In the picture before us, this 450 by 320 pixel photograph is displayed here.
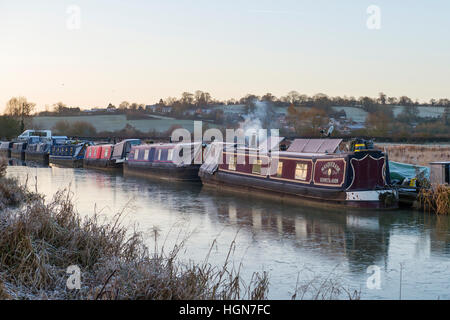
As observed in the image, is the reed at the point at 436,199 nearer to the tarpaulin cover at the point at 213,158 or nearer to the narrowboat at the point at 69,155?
the tarpaulin cover at the point at 213,158

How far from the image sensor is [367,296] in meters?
7.88

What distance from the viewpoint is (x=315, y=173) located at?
57.9 feet

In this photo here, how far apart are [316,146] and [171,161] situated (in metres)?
10.1

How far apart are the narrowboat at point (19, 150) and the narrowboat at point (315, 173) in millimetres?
35565

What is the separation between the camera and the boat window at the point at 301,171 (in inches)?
715

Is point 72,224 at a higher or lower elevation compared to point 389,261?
higher

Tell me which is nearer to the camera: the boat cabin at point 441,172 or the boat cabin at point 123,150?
the boat cabin at point 441,172

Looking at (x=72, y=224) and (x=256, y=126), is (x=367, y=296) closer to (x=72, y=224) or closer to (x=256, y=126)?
(x=72, y=224)

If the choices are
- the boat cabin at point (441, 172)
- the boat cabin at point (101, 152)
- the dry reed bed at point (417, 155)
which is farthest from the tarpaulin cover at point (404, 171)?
the boat cabin at point (101, 152)

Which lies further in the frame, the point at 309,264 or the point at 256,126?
the point at 256,126

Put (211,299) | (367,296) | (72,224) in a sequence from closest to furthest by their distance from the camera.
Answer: (211,299) < (367,296) < (72,224)

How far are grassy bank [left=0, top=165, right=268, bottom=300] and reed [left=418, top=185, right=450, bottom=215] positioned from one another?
32.4ft
